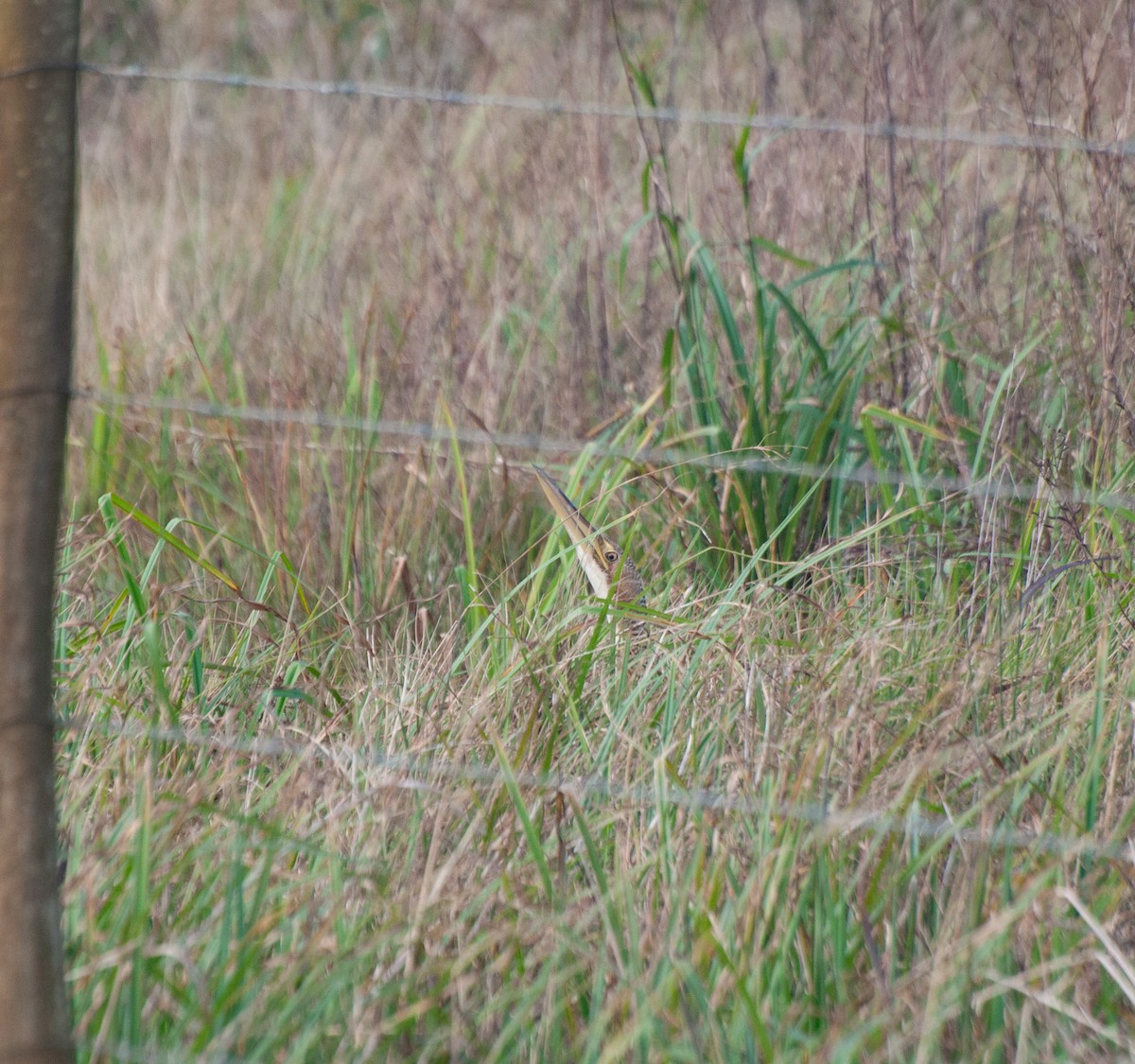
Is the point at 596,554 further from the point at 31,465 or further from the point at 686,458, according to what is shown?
the point at 31,465

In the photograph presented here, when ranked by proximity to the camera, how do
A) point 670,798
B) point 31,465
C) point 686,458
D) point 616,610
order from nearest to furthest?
point 31,465 → point 670,798 → point 616,610 → point 686,458

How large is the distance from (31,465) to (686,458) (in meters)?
1.25

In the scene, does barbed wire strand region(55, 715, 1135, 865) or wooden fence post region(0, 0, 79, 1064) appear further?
barbed wire strand region(55, 715, 1135, 865)

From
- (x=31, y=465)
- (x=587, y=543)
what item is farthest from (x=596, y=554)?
(x=31, y=465)

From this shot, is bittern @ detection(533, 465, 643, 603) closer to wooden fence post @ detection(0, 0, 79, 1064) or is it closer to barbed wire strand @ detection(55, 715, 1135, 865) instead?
barbed wire strand @ detection(55, 715, 1135, 865)

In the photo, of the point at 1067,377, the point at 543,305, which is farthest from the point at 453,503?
the point at 1067,377

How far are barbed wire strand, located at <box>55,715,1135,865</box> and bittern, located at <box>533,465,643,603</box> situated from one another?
0.55 metres

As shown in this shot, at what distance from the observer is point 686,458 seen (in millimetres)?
2484

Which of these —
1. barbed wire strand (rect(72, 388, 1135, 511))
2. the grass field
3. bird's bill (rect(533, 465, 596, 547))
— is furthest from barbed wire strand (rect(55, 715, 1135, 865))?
bird's bill (rect(533, 465, 596, 547))

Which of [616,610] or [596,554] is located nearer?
[616,610]

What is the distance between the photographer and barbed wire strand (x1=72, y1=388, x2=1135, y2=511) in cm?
231

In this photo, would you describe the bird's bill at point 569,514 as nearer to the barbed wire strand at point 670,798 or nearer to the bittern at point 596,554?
the bittern at point 596,554

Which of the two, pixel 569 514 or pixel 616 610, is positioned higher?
pixel 569 514

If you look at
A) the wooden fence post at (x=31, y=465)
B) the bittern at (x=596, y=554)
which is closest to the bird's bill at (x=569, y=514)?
the bittern at (x=596, y=554)
